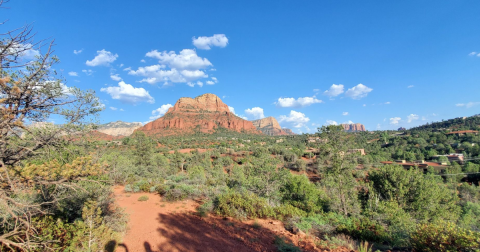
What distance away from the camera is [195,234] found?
267 inches

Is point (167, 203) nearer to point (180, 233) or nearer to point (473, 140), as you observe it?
point (180, 233)

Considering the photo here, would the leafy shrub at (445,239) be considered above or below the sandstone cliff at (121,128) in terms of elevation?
below

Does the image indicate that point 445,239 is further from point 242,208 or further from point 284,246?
point 242,208

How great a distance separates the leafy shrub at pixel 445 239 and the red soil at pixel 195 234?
178 centimetres

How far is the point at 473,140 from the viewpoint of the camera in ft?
141

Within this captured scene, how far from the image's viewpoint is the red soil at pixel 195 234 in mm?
5922

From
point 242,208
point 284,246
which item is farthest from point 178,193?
point 284,246

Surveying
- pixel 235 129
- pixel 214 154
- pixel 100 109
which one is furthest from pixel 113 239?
pixel 235 129

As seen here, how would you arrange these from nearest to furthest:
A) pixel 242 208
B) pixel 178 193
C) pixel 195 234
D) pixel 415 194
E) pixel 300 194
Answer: pixel 195 234 → pixel 242 208 → pixel 178 193 → pixel 300 194 → pixel 415 194

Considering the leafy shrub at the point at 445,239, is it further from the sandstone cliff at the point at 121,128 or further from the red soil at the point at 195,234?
the sandstone cliff at the point at 121,128

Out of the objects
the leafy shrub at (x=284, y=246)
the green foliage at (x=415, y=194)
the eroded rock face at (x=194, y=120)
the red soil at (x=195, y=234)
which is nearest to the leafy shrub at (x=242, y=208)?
the red soil at (x=195, y=234)

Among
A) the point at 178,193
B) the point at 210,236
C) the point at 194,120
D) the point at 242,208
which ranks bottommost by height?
the point at 210,236

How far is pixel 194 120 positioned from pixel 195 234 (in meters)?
92.2

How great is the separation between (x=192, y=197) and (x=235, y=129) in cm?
9178
